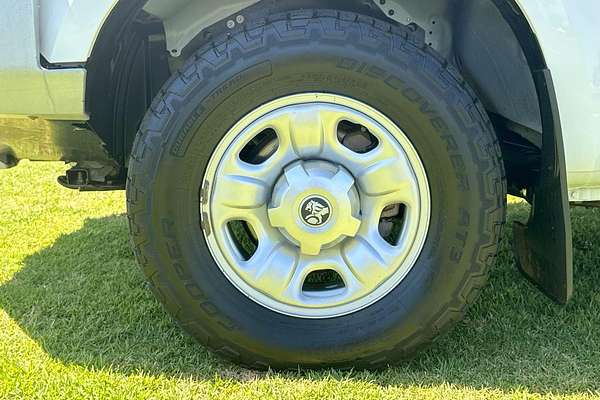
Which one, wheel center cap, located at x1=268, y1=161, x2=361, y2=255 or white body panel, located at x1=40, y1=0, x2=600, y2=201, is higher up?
white body panel, located at x1=40, y1=0, x2=600, y2=201

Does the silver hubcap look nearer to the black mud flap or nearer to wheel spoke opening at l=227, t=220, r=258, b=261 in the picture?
wheel spoke opening at l=227, t=220, r=258, b=261

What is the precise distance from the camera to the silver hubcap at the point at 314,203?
7.00 feet

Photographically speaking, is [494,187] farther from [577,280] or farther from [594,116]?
[577,280]

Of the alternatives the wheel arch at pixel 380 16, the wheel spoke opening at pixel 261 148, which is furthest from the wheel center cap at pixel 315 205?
the wheel arch at pixel 380 16

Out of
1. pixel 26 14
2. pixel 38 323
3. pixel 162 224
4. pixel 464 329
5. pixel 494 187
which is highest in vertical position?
pixel 26 14

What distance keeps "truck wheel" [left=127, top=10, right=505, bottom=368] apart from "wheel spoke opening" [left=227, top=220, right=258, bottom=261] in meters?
0.02

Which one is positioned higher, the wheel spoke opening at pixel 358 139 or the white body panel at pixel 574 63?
the white body panel at pixel 574 63

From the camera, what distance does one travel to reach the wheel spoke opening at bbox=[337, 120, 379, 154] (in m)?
2.26

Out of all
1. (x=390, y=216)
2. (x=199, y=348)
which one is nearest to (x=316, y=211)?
(x=390, y=216)

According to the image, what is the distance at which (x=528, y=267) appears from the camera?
2.46 meters

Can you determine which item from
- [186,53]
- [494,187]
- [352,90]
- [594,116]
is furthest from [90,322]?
[594,116]

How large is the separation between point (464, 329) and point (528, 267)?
12.6 inches

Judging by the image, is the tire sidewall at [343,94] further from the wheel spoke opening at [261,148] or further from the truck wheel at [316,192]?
the wheel spoke opening at [261,148]

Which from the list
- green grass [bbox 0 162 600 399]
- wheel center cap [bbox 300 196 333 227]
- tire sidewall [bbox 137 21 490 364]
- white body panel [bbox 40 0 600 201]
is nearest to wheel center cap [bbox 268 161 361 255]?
wheel center cap [bbox 300 196 333 227]
